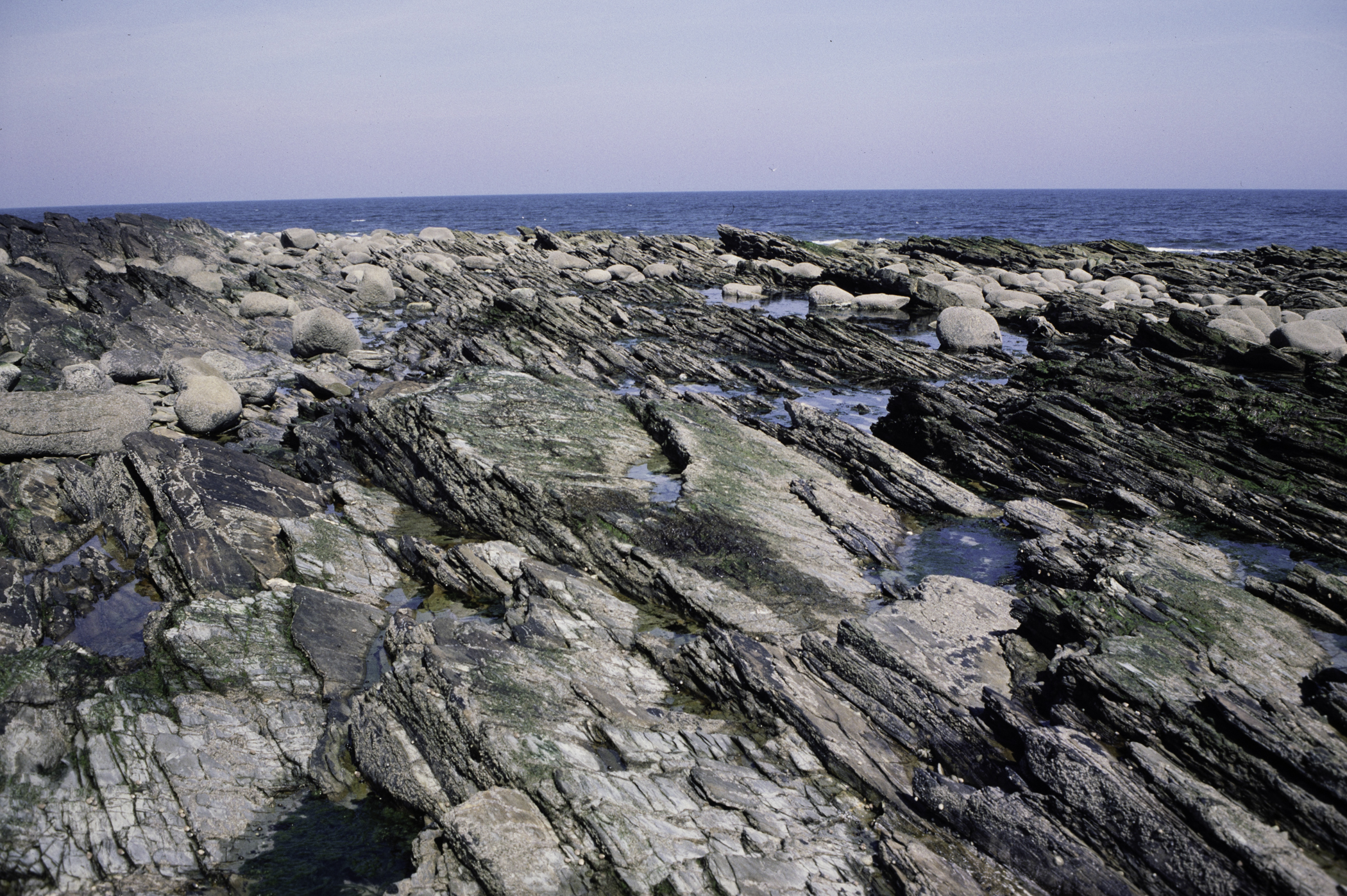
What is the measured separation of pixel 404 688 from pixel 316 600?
312cm

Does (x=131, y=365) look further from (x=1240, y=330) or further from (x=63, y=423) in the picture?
(x=1240, y=330)

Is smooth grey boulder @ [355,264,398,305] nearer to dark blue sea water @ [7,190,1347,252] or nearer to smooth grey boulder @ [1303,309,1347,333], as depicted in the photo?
smooth grey boulder @ [1303,309,1347,333]

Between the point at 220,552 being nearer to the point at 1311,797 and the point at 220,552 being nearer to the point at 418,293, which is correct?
the point at 1311,797

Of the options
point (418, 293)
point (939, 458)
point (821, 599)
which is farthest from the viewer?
point (418, 293)

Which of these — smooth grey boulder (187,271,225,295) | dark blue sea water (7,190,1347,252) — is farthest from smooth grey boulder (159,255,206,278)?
dark blue sea water (7,190,1347,252)

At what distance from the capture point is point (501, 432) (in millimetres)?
15336

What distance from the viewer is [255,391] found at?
67.5 feet

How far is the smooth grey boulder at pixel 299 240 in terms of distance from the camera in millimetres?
56438

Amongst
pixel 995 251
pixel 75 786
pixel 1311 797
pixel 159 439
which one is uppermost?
pixel 995 251

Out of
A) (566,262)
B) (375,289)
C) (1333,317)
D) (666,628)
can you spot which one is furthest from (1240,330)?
(375,289)

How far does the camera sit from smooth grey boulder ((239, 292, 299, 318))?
104 ft

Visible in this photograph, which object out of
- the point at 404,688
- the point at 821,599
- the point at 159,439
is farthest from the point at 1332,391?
the point at 159,439

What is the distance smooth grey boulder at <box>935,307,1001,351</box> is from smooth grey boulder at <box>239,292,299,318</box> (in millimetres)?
29165

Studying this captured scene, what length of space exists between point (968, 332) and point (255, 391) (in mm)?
26780
